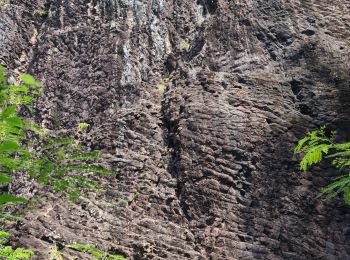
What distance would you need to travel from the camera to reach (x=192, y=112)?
8.74 meters

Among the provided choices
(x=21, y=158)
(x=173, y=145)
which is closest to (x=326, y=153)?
(x=21, y=158)

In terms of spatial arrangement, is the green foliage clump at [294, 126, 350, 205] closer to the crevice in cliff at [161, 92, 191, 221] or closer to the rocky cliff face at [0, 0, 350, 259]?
the rocky cliff face at [0, 0, 350, 259]

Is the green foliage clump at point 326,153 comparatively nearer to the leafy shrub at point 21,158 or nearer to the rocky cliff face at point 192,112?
the leafy shrub at point 21,158

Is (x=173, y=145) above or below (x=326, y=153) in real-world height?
above

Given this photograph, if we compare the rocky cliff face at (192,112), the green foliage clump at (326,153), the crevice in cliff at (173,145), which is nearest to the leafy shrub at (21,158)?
the green foliage clump at (326,153)

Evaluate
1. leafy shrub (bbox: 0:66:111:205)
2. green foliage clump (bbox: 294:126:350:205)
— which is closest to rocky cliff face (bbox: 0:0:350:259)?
green foliage clump (bbox: 294:126:350:205)

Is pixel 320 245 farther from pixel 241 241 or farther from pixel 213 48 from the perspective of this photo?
pixel 213 48

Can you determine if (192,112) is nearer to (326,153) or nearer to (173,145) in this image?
(173,145)

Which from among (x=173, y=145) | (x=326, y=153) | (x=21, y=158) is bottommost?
(x=21, y=158)

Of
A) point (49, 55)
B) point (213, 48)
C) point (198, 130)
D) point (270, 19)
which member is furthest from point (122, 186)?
point (270, 19)

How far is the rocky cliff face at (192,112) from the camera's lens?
23.5 feet

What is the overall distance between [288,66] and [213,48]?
1.90 m

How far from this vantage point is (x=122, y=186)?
313 inches

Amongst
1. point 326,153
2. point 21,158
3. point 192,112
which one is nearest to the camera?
point 21,158
